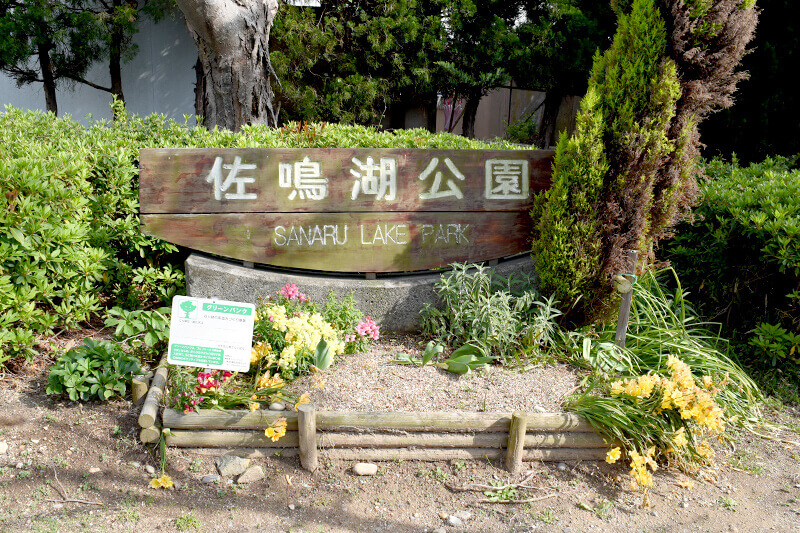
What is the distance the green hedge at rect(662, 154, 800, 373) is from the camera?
154 inches

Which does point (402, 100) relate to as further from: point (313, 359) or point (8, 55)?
point (313, 359)

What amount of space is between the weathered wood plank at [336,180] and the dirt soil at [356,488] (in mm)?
1380

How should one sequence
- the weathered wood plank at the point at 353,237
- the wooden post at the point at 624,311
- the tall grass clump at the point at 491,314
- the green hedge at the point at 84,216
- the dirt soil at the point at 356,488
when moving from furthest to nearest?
1. the weathered wood plank at the point at 353,237
2. the tall grass clump at the point at 491,314
3. the wooden post at the point at 624,311
4. the green hedge at the point at 84,216
5. the dirt soil at the point at 356,488

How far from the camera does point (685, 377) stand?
124 inches

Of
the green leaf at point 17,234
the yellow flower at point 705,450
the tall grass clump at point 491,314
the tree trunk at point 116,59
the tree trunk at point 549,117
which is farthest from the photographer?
the tree trunk at point 549,117

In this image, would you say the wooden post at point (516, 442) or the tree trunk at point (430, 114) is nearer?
the wooden post at point (516, 442)

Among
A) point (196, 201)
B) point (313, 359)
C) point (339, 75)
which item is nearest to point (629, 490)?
point (313, 359)

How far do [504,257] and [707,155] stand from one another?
3713 mm

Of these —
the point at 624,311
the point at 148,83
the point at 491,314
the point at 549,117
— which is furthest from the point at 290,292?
the point at 148,83

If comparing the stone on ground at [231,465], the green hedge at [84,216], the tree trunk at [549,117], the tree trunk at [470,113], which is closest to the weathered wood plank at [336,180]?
the green hedge at [84,216]

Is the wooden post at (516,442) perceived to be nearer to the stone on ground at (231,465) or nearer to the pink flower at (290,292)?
the stone on ground at (231,465)

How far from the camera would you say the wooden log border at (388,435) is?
3.05m

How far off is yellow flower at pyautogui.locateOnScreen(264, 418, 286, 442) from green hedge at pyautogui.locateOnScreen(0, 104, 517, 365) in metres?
1.72

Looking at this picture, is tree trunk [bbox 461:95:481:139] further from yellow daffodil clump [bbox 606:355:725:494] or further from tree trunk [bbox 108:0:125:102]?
yellow daffodil clump [bbox 606:355:725:494]
